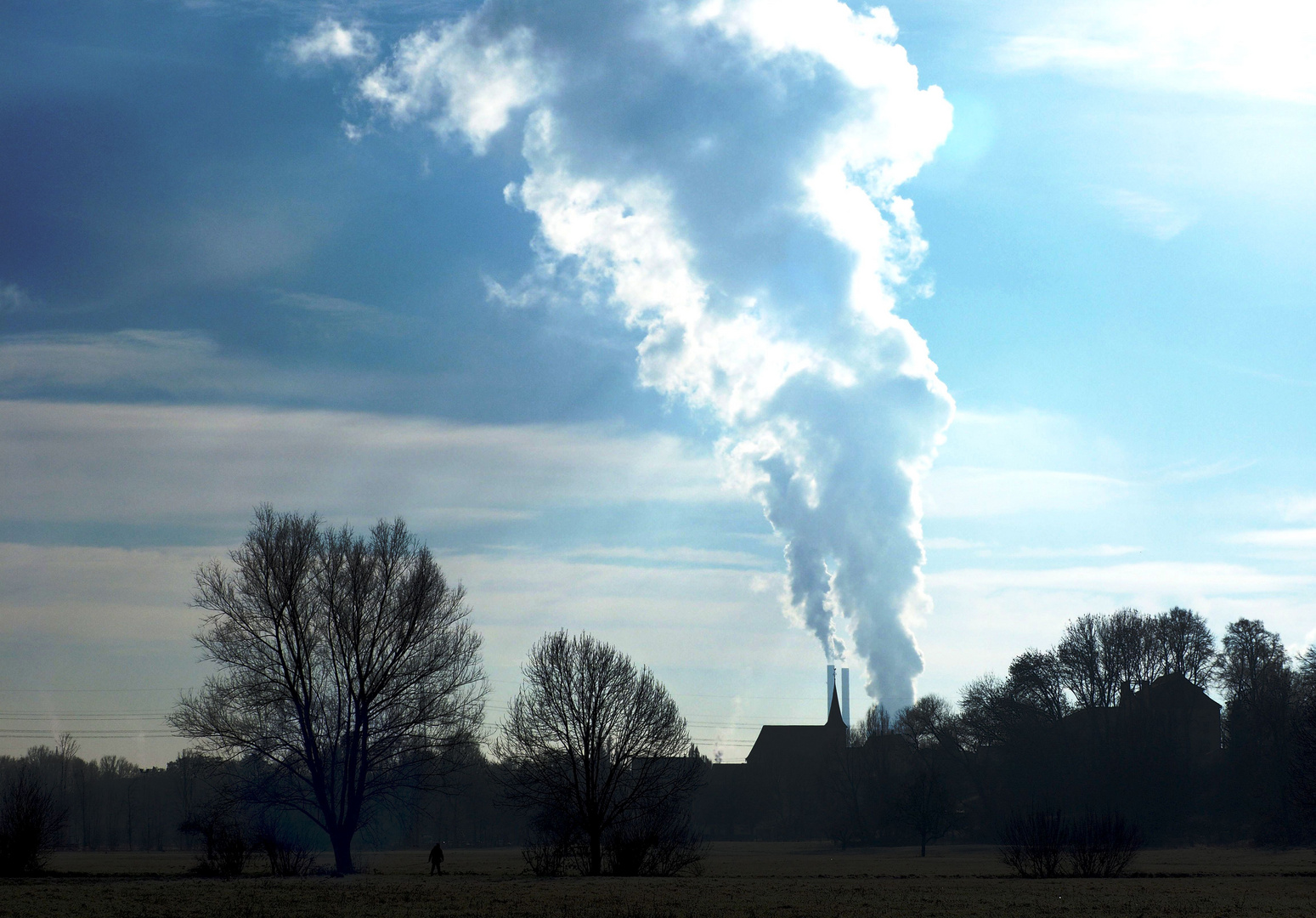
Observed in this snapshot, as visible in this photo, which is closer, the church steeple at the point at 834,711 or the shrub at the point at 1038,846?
the shrub at the point at 1038,846

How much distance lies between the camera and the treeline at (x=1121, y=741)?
7819 centimetres

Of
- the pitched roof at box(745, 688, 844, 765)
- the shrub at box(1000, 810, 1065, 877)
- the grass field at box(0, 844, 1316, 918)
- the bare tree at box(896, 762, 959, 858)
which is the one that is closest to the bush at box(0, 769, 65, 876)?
the grass field at box(0, 844, 1316, 918)

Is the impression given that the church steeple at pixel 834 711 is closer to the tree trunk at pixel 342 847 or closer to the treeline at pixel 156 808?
the treeline at pixel 156 808

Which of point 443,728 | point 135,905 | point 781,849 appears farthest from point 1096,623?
point 135,905

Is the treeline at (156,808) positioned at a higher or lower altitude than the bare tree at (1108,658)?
lower

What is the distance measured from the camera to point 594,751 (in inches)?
1786

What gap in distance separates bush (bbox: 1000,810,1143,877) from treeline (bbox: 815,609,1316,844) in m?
33.6

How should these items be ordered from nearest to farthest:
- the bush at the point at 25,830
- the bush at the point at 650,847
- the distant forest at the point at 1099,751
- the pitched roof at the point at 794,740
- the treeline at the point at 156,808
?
the bush at the point at 25,830
the bush at the point at 650,847
the distant forest at the point at 1099,751
the treeline at the point at 156,808
the pitched roof at the point at 794,740

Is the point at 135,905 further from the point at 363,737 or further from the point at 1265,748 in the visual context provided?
the point at 1265,748

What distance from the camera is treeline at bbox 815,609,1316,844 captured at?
7819cm

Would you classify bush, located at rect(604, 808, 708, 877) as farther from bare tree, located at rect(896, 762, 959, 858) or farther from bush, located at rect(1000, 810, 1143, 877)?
bare tree, located at rect(896, 762, 959, 858)

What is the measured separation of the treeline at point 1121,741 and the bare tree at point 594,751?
4155 cm

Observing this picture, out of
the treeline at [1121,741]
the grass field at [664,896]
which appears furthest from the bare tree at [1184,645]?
the grass field at [664,896]

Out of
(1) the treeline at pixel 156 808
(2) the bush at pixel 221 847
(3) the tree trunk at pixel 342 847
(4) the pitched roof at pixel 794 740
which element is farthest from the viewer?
(4) the pitched roof at pixel 794 740
